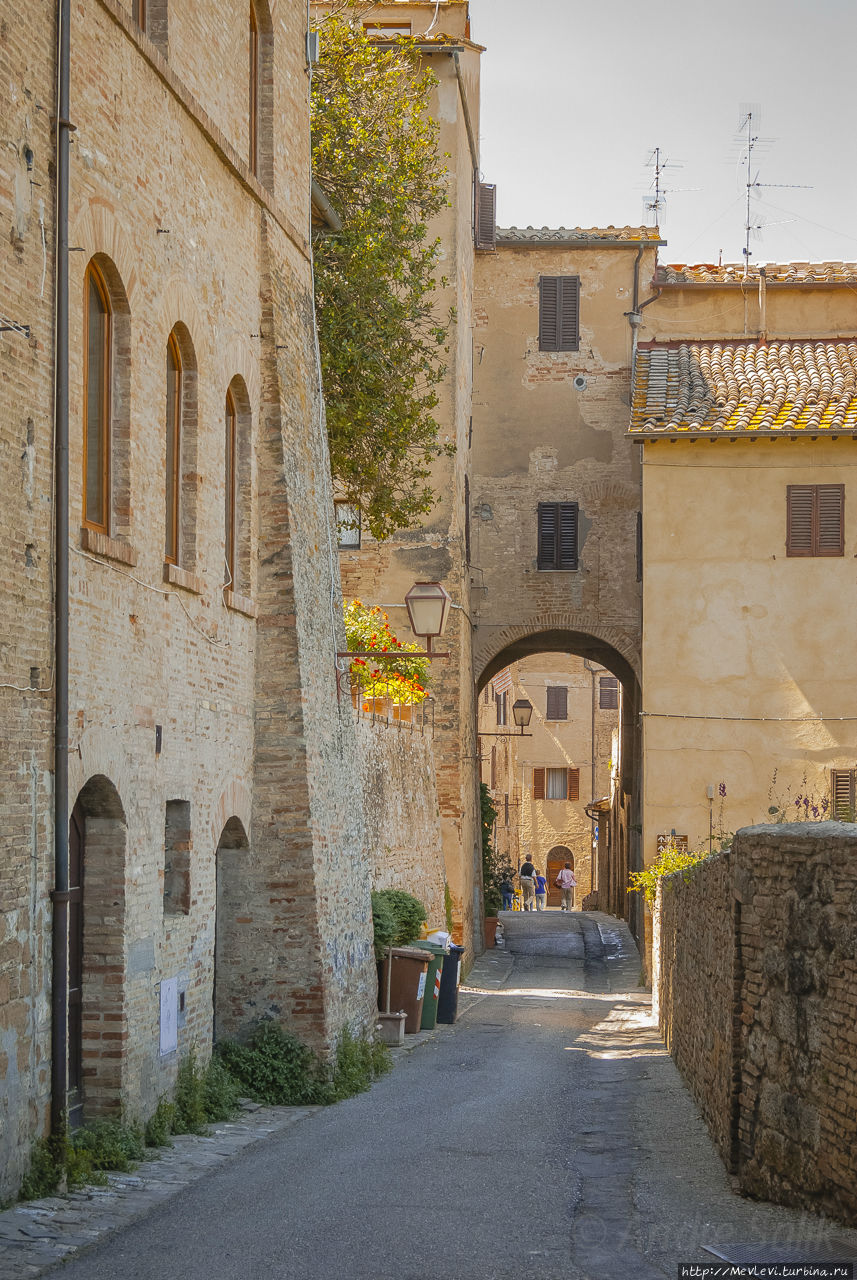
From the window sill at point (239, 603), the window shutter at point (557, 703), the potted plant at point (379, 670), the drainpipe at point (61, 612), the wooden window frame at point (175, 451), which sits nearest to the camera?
the drainpipe at point (61, 612)

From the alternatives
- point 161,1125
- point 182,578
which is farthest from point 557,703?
point 161,1125

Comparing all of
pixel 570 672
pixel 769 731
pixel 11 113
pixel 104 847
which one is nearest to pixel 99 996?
pixel 104 847

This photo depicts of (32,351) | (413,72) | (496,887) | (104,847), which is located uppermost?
(413,72)

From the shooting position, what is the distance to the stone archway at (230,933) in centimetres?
1281

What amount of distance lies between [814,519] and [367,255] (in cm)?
960

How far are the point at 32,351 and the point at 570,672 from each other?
153 ft

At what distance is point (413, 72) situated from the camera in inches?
1008

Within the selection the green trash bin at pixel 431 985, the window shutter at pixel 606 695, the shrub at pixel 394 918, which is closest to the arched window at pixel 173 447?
the shrub at pixel 394 918

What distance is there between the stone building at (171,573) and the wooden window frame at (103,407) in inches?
0.9

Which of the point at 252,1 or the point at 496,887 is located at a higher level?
the point at 252,1

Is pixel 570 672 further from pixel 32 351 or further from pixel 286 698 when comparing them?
pixel 32 351

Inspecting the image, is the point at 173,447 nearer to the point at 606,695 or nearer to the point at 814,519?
the point at 814,519

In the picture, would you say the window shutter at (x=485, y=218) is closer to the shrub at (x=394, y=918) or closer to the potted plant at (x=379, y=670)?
the potted plant at (x=379, y=670)

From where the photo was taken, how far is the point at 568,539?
94.2 feet
